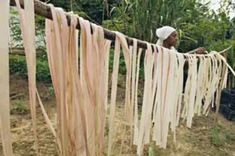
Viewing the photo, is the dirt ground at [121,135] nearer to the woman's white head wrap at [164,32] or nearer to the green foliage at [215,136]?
the green foliage at [215,136]

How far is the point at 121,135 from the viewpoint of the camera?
2666 mm

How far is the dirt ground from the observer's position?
274cm

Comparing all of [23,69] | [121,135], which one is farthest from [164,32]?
[23,69]

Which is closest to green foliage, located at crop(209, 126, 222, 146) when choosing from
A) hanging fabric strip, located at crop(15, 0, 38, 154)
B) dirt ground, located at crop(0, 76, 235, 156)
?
dirt ground, located at crop(0, 76, 235, 156)

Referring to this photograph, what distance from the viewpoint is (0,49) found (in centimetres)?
51

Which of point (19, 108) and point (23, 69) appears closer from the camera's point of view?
point (19, 108)

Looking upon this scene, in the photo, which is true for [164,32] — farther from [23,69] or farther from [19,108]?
[23,69]

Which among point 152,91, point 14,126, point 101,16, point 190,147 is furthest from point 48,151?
point 101,16

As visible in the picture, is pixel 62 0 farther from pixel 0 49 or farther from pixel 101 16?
pixel 0 49

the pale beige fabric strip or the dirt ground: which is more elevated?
the pale beige fabric strip

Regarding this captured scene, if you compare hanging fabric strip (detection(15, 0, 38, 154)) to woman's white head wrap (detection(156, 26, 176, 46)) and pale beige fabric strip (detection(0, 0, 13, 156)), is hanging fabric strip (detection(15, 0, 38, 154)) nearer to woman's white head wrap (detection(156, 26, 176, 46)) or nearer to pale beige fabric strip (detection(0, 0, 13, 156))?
pale beige fabric strip (detection(0, 0, 13, 156))

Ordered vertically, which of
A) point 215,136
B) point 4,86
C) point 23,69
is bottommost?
point 215,136

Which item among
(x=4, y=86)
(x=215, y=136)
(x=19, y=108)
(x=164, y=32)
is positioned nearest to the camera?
(x=4, y=86)

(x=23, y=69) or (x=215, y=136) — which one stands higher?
(x=23, y=69)
